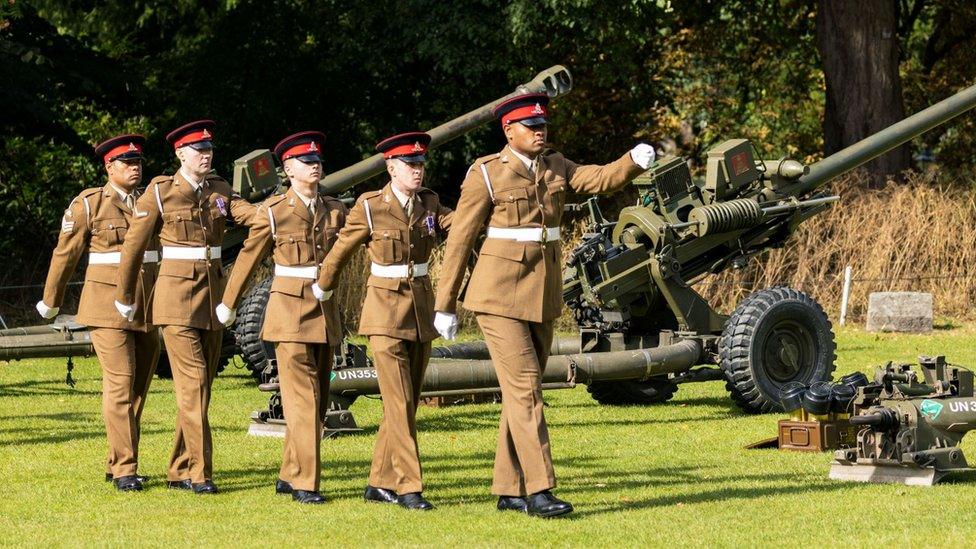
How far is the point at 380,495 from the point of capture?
9.68 metres

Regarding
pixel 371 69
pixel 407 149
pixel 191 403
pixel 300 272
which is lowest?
pixel 191 403

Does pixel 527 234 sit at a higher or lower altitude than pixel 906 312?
lower

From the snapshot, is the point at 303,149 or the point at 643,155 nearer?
the point at 643,155

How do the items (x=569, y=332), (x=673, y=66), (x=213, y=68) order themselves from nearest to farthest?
1. (x=569, y=332)
2. (x=213, y=68)
3. (x=673, y=66)

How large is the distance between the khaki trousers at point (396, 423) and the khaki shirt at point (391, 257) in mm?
91

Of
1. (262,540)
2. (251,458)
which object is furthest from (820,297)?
(262,540)

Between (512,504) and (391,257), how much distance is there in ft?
4.95

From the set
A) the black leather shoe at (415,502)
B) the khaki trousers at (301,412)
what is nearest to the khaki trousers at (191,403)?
the khaki trousers at (301,412)

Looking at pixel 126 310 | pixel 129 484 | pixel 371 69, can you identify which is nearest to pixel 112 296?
pixel 126 310

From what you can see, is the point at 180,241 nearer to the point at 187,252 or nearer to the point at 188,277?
the point at 187,252

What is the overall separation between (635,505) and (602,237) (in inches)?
185

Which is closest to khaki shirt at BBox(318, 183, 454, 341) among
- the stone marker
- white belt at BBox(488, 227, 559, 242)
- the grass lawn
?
white belt at BBox(488, 227, 559, 242)

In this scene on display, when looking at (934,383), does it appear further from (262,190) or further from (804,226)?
(804,226)

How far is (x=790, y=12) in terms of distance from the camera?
97.4 ft
